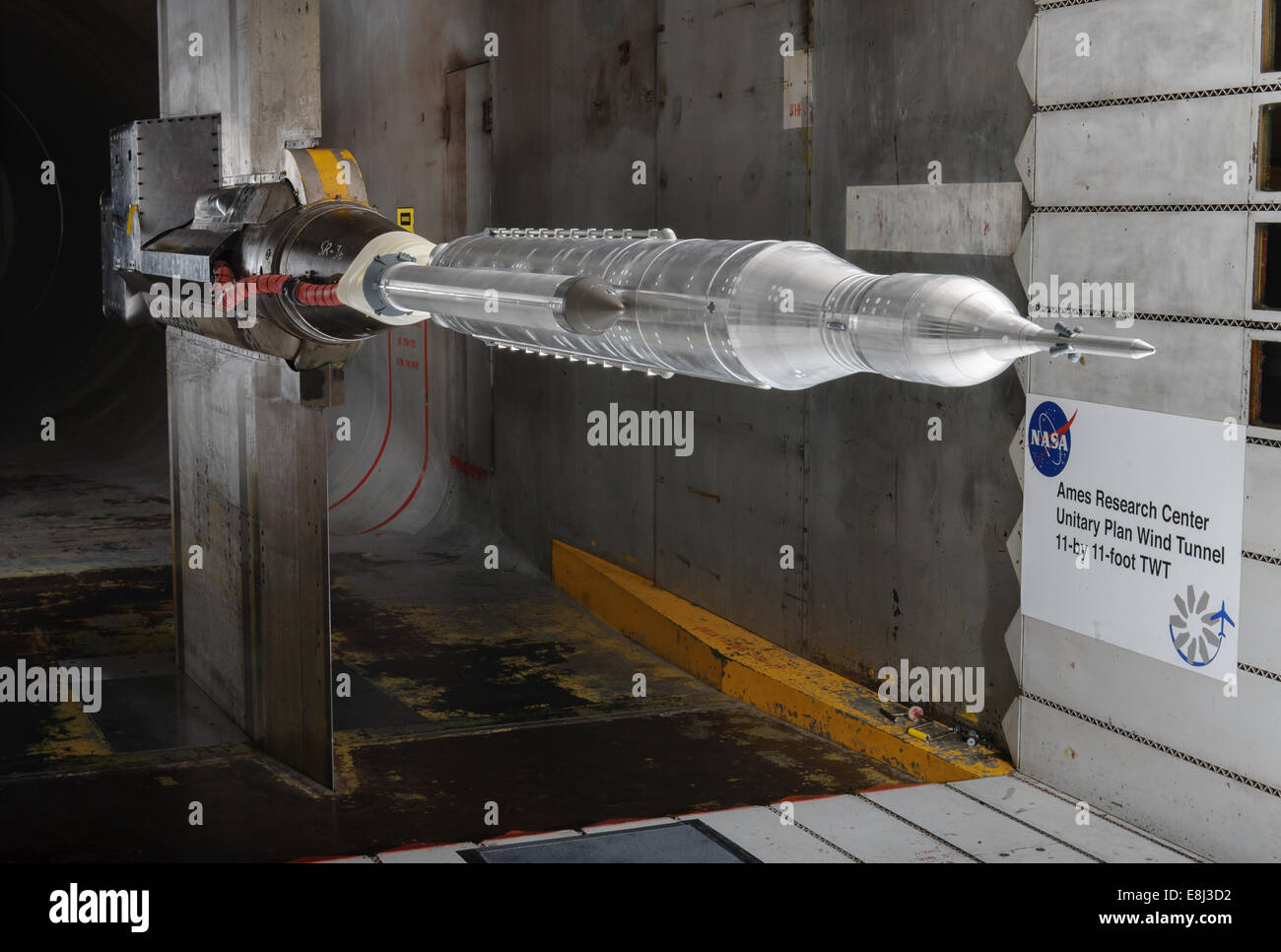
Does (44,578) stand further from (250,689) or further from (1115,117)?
(1115,117)

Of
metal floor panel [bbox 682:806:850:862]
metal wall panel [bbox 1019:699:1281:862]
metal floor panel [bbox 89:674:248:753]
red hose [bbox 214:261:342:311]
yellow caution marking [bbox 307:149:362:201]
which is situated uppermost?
yellow caution marking [bbox 307:149:362:201]

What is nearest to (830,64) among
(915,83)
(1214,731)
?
(915,83)

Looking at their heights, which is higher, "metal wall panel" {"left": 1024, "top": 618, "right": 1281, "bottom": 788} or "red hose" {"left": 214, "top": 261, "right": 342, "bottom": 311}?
"red hose" {"left": 214, "top": 261, "right": 342, "bottom": 311}

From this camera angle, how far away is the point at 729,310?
3.48 metres

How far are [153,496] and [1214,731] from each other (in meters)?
10.9

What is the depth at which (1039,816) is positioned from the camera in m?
6.27

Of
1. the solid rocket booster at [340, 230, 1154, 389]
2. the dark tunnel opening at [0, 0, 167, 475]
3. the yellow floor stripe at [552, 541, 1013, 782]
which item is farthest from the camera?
the dark tunnel opening at [0, 0, 167, 475]

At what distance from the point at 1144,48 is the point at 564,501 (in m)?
6.24

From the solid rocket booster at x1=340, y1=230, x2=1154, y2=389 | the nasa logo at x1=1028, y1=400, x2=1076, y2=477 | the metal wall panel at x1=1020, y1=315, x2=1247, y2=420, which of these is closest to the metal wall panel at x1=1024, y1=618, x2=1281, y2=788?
the nasa logo at x1=1028, y1=400, x2=1076, y2=477

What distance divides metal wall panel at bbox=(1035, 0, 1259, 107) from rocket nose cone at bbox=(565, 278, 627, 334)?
304 cm

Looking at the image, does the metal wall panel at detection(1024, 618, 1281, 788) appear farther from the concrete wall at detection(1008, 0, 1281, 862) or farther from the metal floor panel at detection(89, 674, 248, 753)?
the metal floor panel at detection(89, 674, 248, 753)

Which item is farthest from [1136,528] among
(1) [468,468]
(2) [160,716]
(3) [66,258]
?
(3) [66,258]

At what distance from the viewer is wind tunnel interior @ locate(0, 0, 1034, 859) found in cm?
696

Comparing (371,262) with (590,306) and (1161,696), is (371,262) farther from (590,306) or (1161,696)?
(1161,696)
